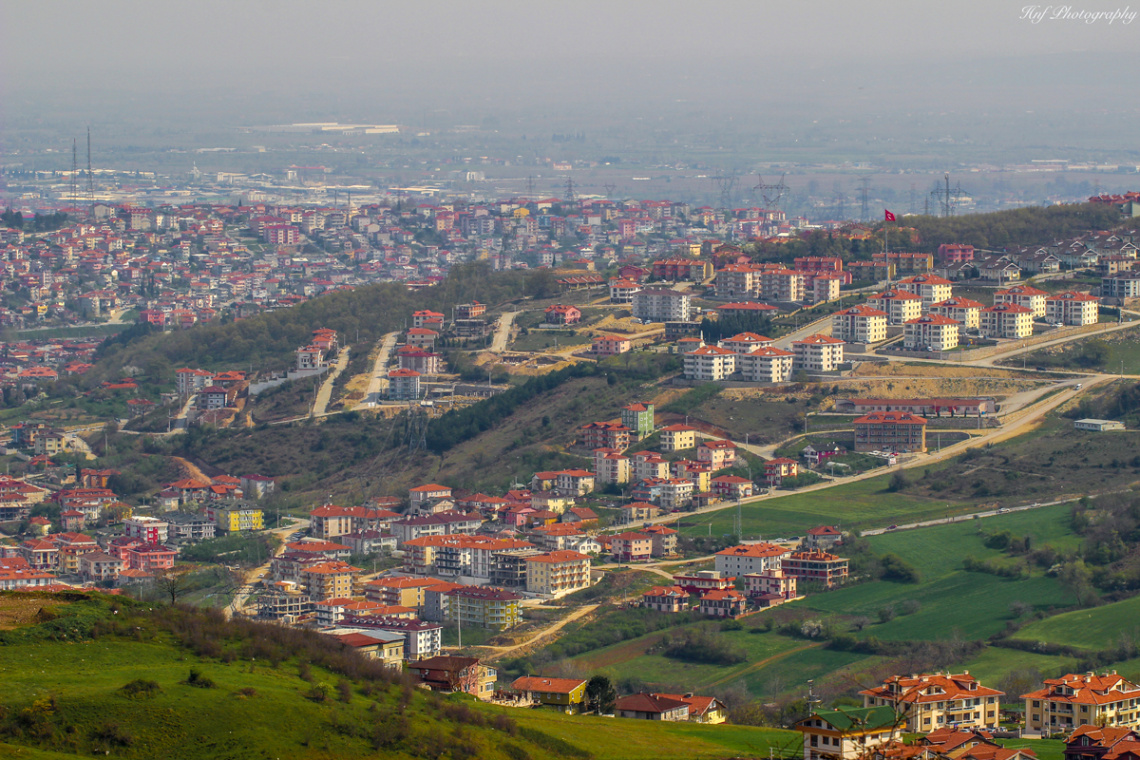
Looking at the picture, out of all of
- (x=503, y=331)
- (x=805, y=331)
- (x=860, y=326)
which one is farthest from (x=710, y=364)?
(x=503, y=331)

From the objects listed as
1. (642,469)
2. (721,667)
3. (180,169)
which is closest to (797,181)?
(180,169)

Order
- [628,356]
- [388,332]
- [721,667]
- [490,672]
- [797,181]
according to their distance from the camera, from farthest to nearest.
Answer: [797,181]
[388,332]
[628,356]
[721,667]
[490,672]

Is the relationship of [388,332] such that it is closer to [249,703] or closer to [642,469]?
[642,469]

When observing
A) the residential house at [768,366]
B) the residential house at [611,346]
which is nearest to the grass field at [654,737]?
the residential house at [768,366]

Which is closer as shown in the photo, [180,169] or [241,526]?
[241,526]

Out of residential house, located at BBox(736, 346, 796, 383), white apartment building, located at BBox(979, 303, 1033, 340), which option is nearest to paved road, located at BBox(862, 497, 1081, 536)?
residential house, located at BBox(736, 346, 796, 383)

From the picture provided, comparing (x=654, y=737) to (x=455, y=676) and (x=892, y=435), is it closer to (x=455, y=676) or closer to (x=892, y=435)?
(x=455, y=676)
